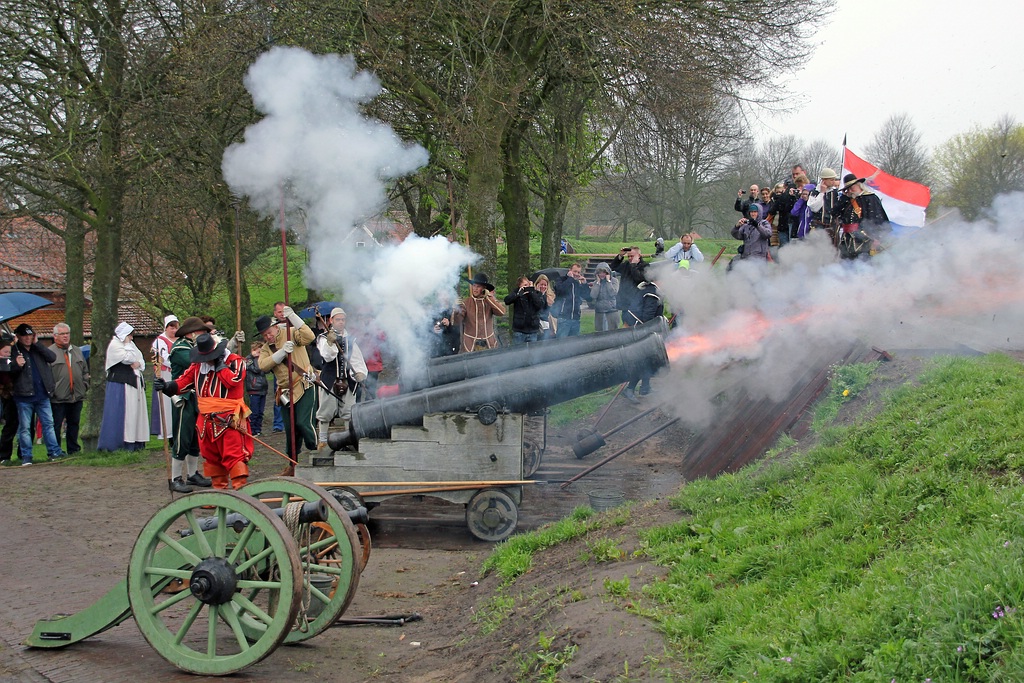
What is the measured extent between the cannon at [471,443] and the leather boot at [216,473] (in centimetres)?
96

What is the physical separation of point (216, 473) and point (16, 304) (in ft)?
23.9

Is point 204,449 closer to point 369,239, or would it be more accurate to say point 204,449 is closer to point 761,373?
point 761,373

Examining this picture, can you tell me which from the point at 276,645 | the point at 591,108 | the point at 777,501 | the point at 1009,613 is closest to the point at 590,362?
the point at 777,501

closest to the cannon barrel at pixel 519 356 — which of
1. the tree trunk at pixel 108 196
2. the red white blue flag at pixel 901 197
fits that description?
the red white blue flag at pixel 901 197

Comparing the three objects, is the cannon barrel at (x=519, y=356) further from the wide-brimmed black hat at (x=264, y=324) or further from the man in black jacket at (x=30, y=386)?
the man in black jacket at (x=30, y=386)

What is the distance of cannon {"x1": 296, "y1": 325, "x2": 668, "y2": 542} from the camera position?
875 cm

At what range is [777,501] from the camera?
6.00m

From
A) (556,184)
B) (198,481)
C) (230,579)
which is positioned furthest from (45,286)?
(230,579)

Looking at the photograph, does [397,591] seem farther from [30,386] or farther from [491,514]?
[30,386]

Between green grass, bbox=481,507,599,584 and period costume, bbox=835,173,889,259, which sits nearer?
green grass, bbox=481,507,599,584

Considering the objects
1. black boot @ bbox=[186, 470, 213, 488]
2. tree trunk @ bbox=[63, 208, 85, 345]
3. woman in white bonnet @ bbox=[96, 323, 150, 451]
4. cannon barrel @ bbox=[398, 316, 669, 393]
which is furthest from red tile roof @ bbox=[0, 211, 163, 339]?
cannon barrel @ bbox=[398, 316, 669, 393]

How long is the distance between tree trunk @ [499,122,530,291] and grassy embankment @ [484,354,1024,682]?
371 inches

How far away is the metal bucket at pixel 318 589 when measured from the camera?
231 inches

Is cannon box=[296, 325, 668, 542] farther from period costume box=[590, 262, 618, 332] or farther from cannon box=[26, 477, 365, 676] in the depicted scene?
period costume box=[590, 262, 618, 332]
